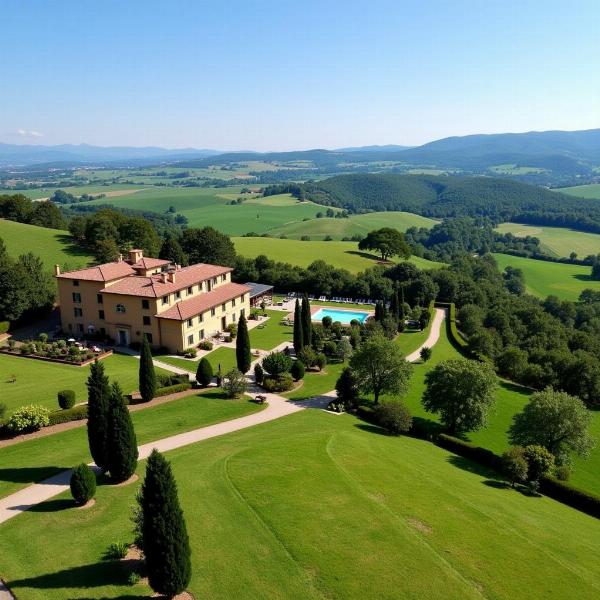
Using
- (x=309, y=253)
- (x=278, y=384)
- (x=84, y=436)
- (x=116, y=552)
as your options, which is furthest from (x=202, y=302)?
(x=309, y=253)

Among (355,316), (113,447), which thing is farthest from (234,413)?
(355,316)

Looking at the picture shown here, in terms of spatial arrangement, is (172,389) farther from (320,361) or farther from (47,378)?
(320,361)

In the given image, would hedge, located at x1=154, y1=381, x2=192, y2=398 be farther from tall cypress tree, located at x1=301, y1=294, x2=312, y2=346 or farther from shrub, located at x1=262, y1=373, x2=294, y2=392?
tall cypress tree, located at x1=301, y1=294, x2=312, y2=346

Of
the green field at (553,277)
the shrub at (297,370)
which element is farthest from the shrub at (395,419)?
the green field at (553,277)

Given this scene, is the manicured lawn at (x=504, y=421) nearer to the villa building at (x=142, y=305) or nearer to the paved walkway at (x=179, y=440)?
the paved walkway at (x=179, y=440)

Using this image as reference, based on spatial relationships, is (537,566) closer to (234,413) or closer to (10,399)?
(234,413)

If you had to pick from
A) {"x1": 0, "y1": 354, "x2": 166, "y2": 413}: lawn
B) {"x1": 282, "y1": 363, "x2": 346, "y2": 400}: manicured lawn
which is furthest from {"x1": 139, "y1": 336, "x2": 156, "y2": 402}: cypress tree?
{"x1": 282, "y1": 363, "x2": 346, "y2": 400}: manicured lawn
